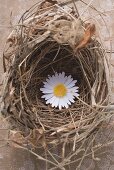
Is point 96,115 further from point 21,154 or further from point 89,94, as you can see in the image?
point 21,154

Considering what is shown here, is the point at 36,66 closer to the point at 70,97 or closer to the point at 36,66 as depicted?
the point at 36,66

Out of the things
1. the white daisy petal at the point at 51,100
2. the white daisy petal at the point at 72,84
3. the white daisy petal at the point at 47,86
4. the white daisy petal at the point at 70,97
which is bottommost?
the white daisy petal at the point at 51,100

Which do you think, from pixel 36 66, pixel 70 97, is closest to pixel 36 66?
pixel 36 66

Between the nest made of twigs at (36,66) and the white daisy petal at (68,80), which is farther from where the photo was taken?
the white daisy petal at (68,80)

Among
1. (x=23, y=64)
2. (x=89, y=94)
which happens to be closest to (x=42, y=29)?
(x=23, y=64)

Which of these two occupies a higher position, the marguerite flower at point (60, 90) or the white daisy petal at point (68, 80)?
the white daisy petal at point (68, 80)
